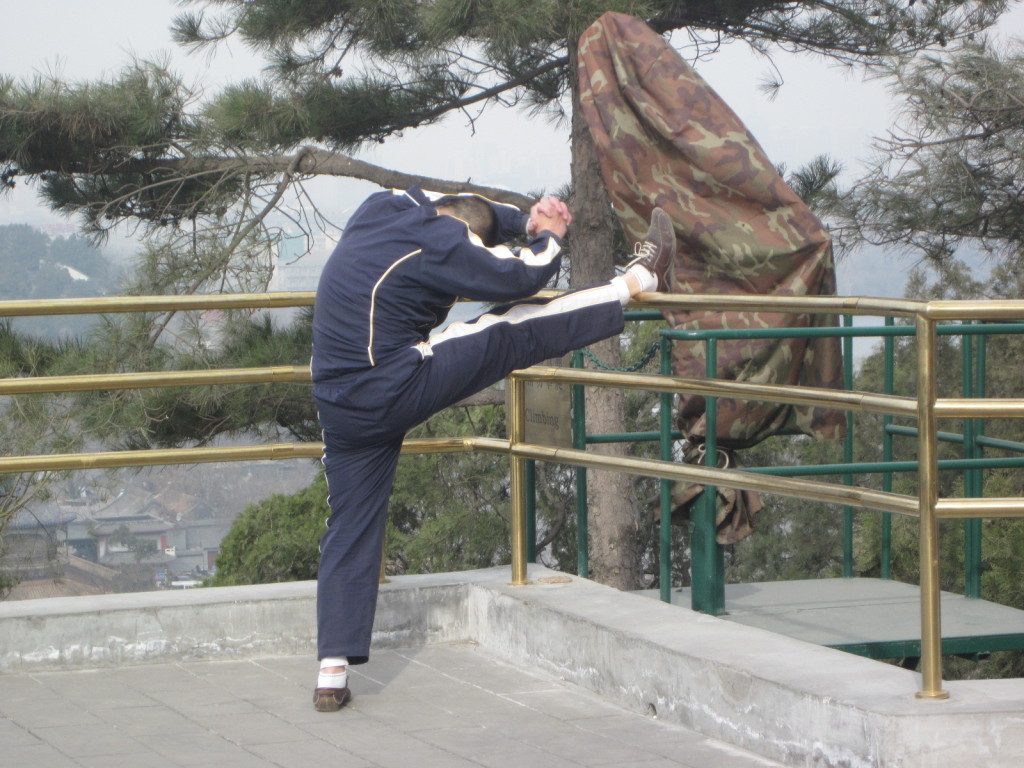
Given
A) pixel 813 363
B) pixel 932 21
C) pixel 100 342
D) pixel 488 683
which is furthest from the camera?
pixel 932 21

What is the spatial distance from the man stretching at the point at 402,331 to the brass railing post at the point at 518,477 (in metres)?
0.68

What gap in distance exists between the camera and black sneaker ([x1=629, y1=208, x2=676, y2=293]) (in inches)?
150

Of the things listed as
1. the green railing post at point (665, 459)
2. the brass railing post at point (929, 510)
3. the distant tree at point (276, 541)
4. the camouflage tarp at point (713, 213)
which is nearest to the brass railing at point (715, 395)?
the brass railing post at point (929, 510)

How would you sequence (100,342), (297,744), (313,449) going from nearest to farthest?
(297,744) < (313,449) < (100,342)

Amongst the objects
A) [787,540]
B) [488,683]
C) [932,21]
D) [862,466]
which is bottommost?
[787,540]

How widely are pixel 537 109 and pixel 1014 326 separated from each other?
9420mm

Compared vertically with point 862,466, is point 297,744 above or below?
below

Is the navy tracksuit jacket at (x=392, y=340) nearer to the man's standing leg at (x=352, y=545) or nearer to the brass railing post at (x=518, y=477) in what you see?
the man's standing leg at (x=352, y=545)

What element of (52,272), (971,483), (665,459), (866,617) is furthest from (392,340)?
(52,272)

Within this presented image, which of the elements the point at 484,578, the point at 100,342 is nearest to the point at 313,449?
the point at 484,578

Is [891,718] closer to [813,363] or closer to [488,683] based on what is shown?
[488,683]

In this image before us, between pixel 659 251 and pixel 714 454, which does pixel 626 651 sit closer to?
pixel 714 454

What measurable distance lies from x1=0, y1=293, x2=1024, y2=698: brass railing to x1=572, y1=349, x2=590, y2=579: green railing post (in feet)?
0.45

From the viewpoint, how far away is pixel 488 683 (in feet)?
13.0
